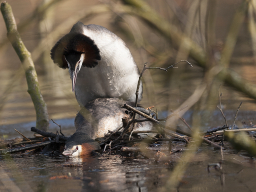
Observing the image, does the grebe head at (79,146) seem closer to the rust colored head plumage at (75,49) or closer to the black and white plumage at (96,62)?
the black and white plumage at (96,62)

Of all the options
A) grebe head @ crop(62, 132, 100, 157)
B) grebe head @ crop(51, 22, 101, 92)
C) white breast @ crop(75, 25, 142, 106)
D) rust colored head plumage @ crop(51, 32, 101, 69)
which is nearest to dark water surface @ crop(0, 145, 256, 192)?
grebe head @ crop(62, 132, 100, 157)

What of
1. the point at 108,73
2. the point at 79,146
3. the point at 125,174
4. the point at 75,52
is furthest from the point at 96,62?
the point at 125,174

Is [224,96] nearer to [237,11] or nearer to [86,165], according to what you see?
[86,165]

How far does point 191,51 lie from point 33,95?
4.76 meters

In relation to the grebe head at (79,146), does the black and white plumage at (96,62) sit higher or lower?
higher

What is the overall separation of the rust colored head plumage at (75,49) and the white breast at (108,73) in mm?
339

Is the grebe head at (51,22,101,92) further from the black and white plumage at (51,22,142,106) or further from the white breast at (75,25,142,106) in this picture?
the white breast at (75,25,142,106)

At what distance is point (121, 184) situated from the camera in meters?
3.93

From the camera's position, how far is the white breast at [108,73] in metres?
5.96

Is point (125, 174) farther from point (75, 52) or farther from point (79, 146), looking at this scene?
point (75, 52)

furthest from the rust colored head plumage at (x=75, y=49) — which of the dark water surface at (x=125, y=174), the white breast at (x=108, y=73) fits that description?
the dark water surface at (x=125, y=174)

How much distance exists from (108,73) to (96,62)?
61 cm

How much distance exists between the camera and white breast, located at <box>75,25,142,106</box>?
5.96 meters

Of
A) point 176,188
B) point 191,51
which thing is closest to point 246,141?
point 191,51
